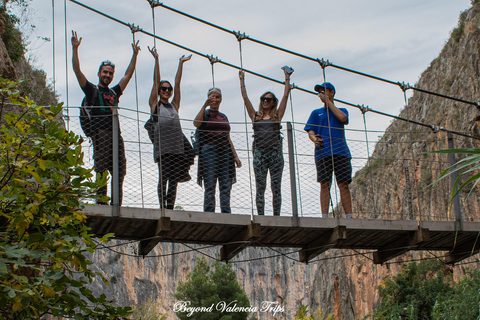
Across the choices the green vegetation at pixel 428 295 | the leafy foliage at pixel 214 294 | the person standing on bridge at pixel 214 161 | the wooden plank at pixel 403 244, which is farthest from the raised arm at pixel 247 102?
the leafy foliage at pixel 214 294

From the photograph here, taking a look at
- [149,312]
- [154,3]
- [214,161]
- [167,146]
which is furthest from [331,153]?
[149,312]

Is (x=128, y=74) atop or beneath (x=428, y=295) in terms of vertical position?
atop

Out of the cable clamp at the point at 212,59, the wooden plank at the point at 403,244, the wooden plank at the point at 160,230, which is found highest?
the cable clamp at the point at 212,59

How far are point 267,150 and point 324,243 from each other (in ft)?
4.79

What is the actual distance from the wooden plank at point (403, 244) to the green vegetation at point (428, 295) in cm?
287

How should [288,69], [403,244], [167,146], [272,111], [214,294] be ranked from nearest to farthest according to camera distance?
[167,146], [272,111], [288,69], [403,244], [214,294]

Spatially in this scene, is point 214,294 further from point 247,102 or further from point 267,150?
point 267,150

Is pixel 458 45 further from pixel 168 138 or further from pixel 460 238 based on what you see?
pixel 168 138

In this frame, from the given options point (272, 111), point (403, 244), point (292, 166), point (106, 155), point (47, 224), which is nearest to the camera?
point (47, 224)

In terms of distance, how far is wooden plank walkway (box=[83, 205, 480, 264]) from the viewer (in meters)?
7.23

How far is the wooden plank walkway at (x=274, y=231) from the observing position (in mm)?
7234

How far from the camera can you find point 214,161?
24.3 feet

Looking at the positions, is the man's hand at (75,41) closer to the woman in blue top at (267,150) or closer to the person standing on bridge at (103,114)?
the person standing on bridge at (103,114)

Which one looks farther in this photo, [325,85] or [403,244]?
[403,244]
